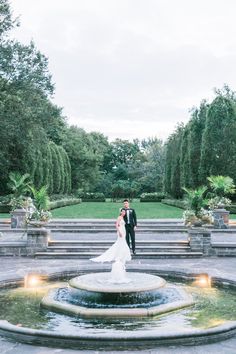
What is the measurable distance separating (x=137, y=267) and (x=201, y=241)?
4.31m

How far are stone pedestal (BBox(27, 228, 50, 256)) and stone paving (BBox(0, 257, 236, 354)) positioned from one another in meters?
0.61

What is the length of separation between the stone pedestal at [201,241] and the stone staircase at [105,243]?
0.24 meters

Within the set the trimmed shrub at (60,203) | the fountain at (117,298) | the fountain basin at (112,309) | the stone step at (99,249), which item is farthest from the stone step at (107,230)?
the trimmed shrub at (60,203)

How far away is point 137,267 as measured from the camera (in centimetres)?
1263

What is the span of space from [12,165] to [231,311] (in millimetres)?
28666

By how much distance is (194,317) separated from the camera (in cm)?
814

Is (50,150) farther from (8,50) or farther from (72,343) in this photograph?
(72,343)

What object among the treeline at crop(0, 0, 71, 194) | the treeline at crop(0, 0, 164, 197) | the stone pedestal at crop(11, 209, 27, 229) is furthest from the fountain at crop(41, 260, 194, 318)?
the treeline at crop(0, 0, 164, 197)

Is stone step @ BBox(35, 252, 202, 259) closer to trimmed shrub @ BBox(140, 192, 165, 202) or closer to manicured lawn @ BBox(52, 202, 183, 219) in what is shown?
manicured lawn @ BBox(52, 202, 183, 219)

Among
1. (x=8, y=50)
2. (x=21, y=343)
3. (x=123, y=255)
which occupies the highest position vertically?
(x=8, y=50)

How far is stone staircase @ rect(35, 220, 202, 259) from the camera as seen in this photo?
1593 centimetres

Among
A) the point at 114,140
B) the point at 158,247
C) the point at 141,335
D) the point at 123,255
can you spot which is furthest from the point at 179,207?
the point at 114,140

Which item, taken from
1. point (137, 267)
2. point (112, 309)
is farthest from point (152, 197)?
point (112, 309)

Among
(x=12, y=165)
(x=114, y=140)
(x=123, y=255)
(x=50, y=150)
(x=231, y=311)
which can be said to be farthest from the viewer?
(x=114, y=140)
